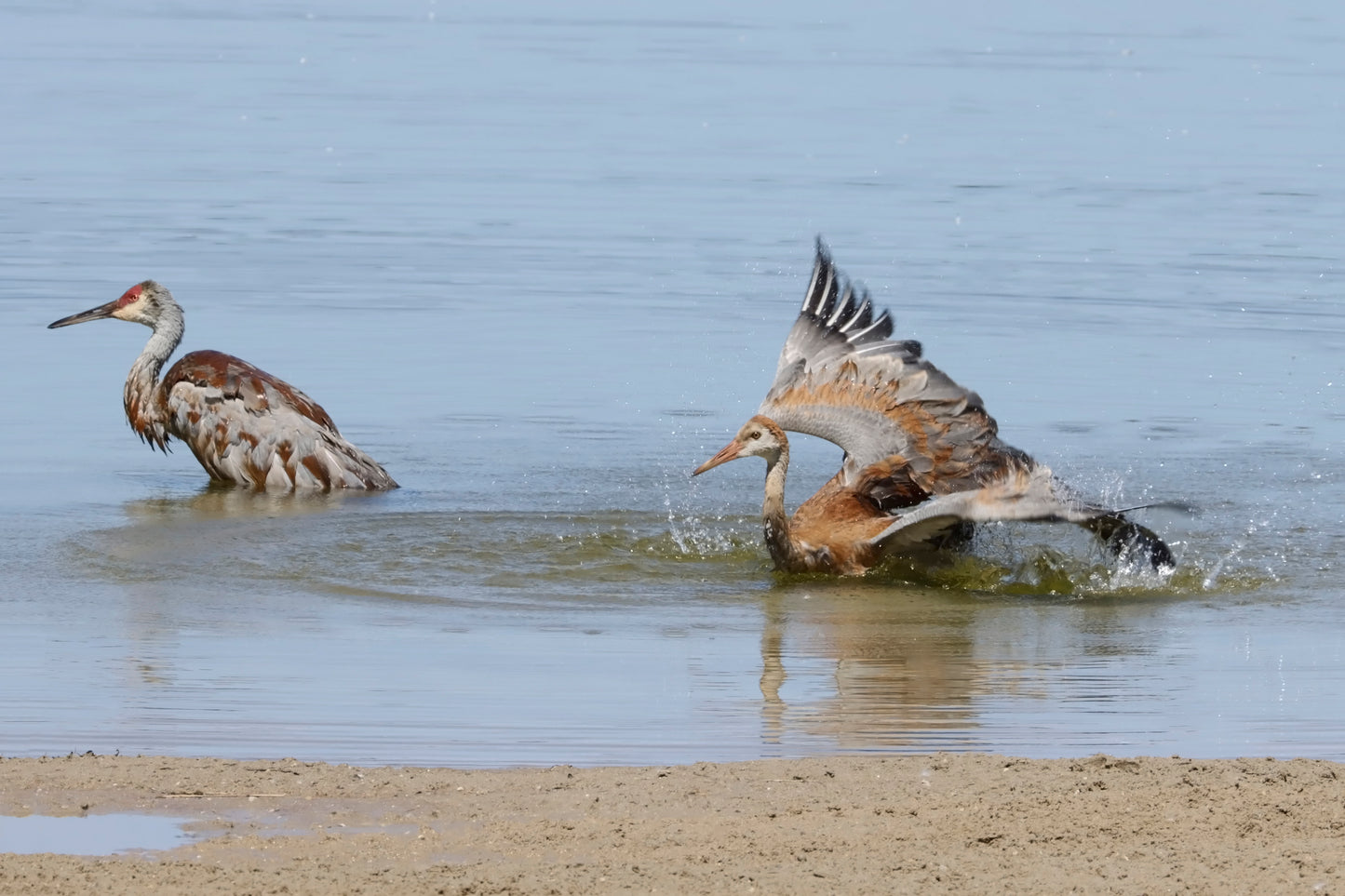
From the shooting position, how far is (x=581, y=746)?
7184 millimetres

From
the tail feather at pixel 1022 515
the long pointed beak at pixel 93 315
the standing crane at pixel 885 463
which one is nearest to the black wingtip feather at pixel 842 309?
the standing crane at pixel 885 463

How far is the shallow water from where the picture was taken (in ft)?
26.2

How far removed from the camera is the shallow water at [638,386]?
7.99 meters

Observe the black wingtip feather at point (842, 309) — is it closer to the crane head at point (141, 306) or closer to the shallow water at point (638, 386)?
the shallow water at point (638, 386)

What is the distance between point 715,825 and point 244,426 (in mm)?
7420

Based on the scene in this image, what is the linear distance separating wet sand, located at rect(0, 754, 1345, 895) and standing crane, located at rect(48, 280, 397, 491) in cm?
607

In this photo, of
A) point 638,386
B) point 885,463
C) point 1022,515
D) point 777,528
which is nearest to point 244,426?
point 638,386

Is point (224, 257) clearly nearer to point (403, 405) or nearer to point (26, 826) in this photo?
point (403, 405)

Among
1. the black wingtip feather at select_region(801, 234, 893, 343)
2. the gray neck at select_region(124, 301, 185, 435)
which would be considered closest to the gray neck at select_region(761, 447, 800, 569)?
the black wingtip feather at select_region(801, 234, 893, 343)

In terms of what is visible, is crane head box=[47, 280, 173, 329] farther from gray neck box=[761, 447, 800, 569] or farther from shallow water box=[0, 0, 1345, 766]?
gray neck box=[761, 447, 800, 569]

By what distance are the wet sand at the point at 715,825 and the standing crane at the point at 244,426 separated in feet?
19.9

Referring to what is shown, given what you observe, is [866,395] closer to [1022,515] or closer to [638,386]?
[1022,515]

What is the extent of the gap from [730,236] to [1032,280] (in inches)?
109

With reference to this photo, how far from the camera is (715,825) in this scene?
6.10 metres
